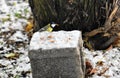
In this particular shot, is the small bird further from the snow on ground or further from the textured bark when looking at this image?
the snow on ground

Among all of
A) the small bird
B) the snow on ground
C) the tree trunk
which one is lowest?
the snow on ground

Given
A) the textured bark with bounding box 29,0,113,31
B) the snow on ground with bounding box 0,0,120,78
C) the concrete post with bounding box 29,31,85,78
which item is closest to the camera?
the concrete post with bounding box 29,31,85,78

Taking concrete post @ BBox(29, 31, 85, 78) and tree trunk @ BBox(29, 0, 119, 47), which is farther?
tree trunk @ BBox(29, 0, 119, 47)

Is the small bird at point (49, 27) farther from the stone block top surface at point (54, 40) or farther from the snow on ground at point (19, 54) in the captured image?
the snow on ground at point (19, 54)

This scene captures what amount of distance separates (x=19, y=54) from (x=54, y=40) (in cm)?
103

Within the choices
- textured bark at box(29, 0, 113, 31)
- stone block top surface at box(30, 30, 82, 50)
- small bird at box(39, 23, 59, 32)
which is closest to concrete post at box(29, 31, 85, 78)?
stone block top surface at box(30, 30, 82, 50)

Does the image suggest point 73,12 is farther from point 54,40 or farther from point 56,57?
point 56,57

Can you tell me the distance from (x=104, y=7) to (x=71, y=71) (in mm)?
1061

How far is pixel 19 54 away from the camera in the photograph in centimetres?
398

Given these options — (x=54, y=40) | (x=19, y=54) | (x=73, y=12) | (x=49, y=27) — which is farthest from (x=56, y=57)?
(x=19, y=54)

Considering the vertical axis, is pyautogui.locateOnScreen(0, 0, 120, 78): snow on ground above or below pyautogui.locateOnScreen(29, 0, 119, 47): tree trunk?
below

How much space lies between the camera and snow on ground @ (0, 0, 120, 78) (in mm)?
3504

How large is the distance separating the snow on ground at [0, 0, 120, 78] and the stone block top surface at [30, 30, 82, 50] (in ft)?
1.80

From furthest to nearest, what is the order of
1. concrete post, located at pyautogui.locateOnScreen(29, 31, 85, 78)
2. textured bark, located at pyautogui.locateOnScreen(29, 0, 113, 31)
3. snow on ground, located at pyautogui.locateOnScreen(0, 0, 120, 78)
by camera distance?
1. textured bark, located at pyautogui.locateOnScreen(29, 0, 113, 31)
2. snow on ground, located at pyautogui.locateOnScreen(0, 0, 120, 78)
3. concrete post, located at pyautogui.locateOnScreen(29, 31, 85, 78)
